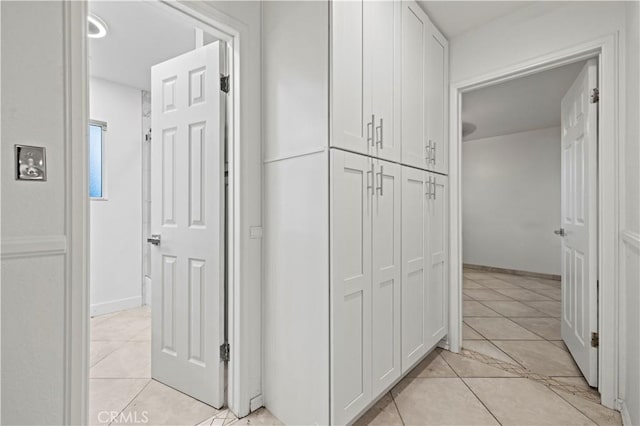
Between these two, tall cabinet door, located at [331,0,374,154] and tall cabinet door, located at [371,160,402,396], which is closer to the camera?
tall cabinet door, located at [331,0,374,154]

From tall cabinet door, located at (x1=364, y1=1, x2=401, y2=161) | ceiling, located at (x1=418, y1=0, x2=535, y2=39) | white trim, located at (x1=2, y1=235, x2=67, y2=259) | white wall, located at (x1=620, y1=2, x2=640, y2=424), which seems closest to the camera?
white trim, located at (x1=2, y1=235, x2=67, y2=259)

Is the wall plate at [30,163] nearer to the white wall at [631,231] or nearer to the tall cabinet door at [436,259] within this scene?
the tall cabinet door at [436,259]

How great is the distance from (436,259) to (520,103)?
301cm

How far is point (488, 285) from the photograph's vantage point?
4891 millimetres

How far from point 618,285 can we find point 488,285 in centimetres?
325

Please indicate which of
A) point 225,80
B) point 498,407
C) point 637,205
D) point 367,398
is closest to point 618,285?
point 637,205

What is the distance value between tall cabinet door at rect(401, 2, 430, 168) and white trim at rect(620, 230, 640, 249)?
45.1 inches

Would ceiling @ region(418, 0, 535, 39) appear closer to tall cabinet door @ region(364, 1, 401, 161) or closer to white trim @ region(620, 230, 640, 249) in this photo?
tall cabinet door @ region(364, 1, 401, 161)

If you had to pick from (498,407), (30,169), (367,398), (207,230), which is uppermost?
(30,169)

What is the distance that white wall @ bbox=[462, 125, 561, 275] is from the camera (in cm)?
532

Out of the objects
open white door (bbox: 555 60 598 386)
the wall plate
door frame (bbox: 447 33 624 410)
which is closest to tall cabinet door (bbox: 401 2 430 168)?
door frame (bbox: 447 33 624 410)

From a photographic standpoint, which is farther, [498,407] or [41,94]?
[498,407]

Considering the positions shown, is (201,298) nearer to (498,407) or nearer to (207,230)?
(207,230)

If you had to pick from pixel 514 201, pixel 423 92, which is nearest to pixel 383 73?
pixel 423 92
